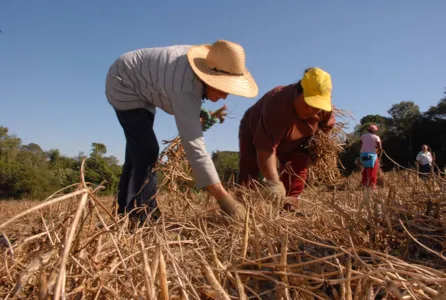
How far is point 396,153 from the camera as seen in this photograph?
17094 mm

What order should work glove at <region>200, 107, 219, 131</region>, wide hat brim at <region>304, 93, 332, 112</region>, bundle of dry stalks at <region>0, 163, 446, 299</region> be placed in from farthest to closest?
work glove at <region>200, 107, 219, 131</region> < wide hat brim at <region>304, 93, 332, 112</region> < bundle of dry stalks at <region>0, 163, 446, 299</region>

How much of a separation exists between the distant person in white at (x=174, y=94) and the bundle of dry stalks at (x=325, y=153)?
3.01 ft

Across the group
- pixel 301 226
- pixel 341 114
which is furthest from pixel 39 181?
pixel 301 226

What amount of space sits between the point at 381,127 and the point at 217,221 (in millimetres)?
20677

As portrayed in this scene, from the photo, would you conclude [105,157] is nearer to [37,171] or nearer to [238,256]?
[37,171]

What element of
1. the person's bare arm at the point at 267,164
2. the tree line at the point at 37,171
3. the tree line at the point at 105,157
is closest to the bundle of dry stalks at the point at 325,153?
the person's bare arm at the point at 267,164

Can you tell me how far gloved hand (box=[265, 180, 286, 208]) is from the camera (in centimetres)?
208

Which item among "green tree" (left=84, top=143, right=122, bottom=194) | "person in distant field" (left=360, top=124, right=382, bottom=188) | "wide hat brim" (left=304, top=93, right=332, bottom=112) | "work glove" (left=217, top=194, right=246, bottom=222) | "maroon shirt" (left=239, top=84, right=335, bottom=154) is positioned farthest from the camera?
"green tree" (left=84, top=143, right=122, bottom=194)

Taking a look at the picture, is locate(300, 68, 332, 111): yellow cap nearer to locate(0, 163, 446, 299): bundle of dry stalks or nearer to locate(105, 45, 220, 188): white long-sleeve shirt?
locate(105, 45, 220, 188): white long-sleeve shirt

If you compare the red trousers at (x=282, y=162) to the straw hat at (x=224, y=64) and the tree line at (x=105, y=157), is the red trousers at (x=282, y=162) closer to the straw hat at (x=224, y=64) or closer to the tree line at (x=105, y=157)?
the straw hat at (x=224, y=64)

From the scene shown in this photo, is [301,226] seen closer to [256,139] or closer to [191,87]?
[191,87]

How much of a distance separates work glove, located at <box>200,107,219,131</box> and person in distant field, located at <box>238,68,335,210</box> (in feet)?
0.80

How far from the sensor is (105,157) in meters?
19.0

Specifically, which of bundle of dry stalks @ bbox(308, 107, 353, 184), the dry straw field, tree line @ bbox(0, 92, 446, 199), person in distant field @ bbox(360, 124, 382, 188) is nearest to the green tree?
tree line @ bbox(0, 92, 446, 199)
